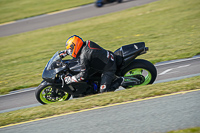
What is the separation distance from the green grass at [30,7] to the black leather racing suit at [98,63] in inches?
674

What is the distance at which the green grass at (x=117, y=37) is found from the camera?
903 centimetres

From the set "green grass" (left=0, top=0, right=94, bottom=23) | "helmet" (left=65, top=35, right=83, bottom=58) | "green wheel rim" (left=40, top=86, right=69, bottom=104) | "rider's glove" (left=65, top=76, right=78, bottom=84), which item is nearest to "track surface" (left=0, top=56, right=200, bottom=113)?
"green wheel rim" (left=40, top=86, right=69, bottom=104)

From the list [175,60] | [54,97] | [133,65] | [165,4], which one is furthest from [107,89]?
[165,4]

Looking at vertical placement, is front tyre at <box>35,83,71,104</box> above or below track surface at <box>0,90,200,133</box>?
above

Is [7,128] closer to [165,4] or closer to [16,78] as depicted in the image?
[16,78]

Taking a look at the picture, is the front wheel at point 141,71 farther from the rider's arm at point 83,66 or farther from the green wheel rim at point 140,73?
the rider's arm at point 83,66

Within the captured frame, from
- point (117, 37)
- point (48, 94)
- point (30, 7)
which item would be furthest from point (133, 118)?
point (30, 7)

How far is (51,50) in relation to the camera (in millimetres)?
11805

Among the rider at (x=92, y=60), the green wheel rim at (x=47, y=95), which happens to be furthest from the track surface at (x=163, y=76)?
the rider at (x=92, y=60)

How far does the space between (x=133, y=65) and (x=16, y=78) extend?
508 cm

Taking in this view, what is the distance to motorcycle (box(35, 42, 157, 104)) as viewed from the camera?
5949 mm

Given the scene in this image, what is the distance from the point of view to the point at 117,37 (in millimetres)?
12180

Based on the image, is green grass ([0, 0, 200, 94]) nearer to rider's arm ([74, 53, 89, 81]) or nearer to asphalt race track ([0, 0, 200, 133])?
rider's arm ([74, 53, 89, 81])

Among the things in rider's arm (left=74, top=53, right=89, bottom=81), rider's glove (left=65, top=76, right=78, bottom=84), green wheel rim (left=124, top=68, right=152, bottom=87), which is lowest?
green wheel rim (left=124, top=68, right=152, bottom=87)
